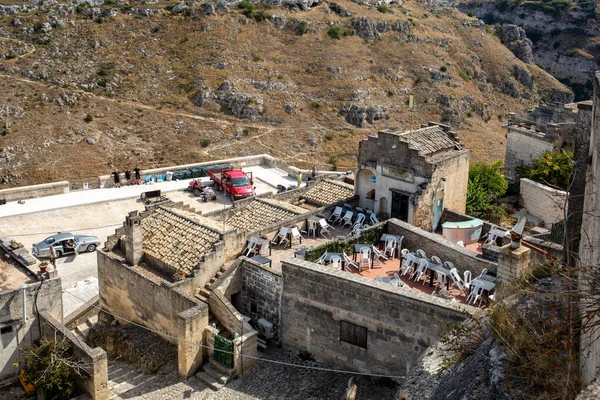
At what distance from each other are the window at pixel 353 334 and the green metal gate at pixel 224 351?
319 cm

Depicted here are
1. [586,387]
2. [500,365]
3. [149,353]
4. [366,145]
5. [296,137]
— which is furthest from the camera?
[296,137]

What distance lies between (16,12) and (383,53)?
1708 inches

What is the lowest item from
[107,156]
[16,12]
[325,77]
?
[107,156]

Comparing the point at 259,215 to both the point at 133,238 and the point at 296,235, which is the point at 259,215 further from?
the point at 133,238

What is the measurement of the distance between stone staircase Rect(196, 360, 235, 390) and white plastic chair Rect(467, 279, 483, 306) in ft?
22.7

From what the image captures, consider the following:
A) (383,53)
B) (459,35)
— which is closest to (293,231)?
(383,53)

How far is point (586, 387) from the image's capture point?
6496 mm

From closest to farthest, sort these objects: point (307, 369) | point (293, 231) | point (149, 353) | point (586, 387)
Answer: point (586, 387) < point (307, 369) < point (149, 353) < point (293, 231)

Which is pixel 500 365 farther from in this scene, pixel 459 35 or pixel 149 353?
pixel 459 35

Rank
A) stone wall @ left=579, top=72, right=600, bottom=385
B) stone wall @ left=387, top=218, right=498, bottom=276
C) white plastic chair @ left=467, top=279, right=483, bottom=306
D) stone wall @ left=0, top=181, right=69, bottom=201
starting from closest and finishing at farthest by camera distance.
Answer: stone wall @ left=579, top=72, right=600, bottom=385 < white plastic chair @ left=467, top=279, right=483, bottom=306 < stone wall @ left=387, top=218, right=498, bottom=276 < stone wall @ left=0, top=181, right=69, bottom=201

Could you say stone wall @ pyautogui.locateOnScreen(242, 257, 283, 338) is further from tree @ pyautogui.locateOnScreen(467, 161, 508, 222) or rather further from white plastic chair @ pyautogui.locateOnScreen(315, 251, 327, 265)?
tree @ pyautogui.locateOnScreen(467, 161, 508, 222)

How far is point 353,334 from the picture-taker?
1728 cm

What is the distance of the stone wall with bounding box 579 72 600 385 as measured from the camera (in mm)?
6977

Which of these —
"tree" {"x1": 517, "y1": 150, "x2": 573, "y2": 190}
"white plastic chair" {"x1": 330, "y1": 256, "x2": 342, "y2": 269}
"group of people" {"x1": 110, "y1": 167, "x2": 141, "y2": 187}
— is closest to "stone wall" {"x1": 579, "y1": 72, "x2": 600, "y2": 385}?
"white plastic chair" {"x1": 330, "y1": 256, "x2": 342, "y2": 269}
